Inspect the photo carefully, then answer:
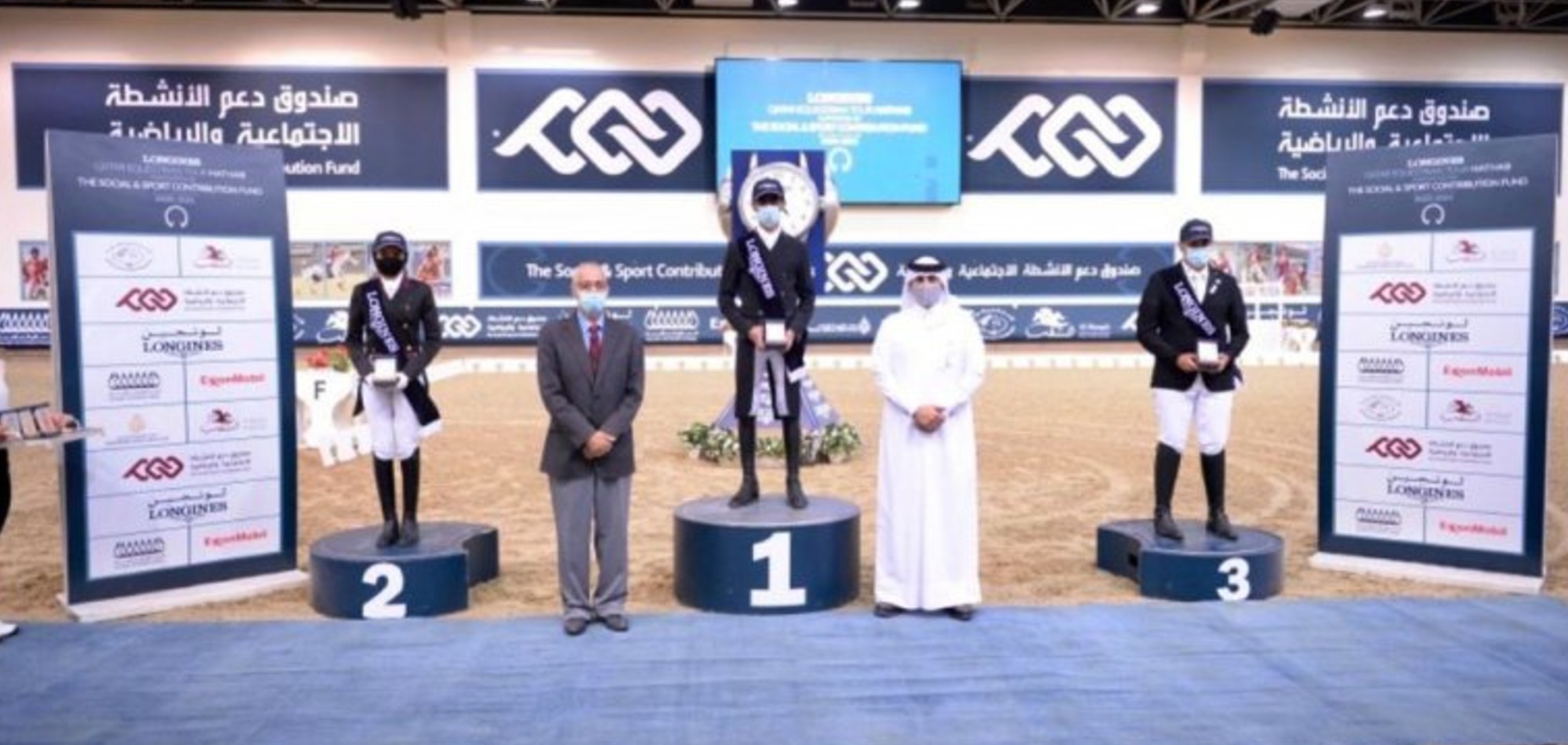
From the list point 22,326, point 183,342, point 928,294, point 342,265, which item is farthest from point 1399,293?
point 22,326

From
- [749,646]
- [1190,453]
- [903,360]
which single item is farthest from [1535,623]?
[1190,453]

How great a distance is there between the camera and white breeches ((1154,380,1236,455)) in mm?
5996

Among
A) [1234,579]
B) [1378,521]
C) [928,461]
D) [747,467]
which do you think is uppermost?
[928,461]

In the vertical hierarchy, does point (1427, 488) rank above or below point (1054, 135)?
below

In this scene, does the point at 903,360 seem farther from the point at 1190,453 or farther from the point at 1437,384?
the point at 1190,453

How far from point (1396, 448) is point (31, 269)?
21.4 meters

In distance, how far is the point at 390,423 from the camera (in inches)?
228

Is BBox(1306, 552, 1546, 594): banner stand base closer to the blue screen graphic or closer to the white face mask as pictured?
the white face mask

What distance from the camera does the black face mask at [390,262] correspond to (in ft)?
18.9

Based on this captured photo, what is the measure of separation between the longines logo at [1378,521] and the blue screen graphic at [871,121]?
15.4m

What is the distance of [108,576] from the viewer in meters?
5.59

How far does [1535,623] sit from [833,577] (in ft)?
9.57

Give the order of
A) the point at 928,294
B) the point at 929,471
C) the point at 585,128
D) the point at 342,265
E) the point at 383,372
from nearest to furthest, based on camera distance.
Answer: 1. the point at 929,471
2. the point at 928,294
3. the point at 383,372
4. the point at 342,265
5. the point at 585,128

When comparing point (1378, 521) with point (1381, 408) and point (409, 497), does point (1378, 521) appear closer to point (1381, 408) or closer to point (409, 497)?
point (1381, 408)
